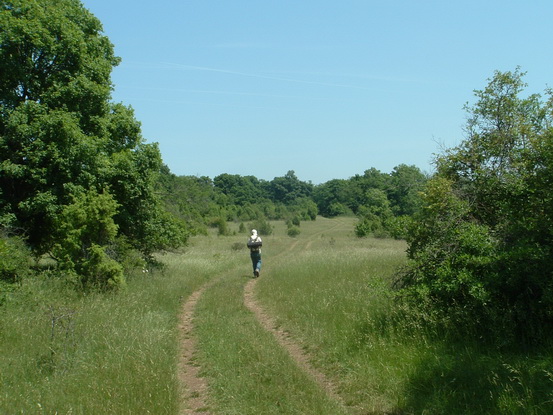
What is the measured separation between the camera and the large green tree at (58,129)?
13.6m

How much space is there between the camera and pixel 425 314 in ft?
25.4

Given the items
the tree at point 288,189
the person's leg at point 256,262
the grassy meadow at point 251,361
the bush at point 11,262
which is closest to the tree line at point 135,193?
the bush at point 11,262

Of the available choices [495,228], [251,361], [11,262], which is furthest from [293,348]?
[11,262]

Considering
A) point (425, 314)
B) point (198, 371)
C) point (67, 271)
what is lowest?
point (198, 371)

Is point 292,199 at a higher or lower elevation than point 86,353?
higher

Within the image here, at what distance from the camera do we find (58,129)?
13562mm

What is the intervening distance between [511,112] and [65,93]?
41.5 ft

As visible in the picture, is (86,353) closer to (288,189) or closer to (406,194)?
(406,194)

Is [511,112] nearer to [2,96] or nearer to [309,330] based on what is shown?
[309,330]

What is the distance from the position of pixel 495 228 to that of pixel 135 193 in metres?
11.5

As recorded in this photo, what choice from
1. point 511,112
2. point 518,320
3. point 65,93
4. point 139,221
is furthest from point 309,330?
point 65,93

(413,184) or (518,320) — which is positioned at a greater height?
(413,184)

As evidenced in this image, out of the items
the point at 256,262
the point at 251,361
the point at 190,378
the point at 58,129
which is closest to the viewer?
the point at 190,378

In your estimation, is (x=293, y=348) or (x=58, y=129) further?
(x=58, y=129)
